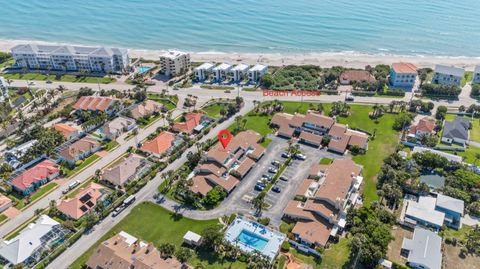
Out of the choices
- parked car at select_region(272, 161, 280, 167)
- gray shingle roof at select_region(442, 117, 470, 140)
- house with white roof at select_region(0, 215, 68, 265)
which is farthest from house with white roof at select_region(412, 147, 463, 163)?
house with white roof at select_region(0, 215, 68, 265)

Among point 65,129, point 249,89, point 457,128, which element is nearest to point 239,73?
point 249,89

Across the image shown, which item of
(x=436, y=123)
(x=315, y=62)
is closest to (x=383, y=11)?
(x=315, y=62)

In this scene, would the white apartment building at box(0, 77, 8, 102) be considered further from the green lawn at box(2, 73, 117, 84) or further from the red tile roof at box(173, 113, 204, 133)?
the red tile roof at box(173, 113, 204, 133)

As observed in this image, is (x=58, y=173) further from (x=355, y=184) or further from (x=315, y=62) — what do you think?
(x=315, y=62)

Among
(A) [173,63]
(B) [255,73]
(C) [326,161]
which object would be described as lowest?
(C) [326,161]

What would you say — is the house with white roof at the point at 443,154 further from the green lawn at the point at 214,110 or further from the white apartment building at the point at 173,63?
the white apartment building at the point at 173,63

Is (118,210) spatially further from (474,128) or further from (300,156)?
(474,128)
